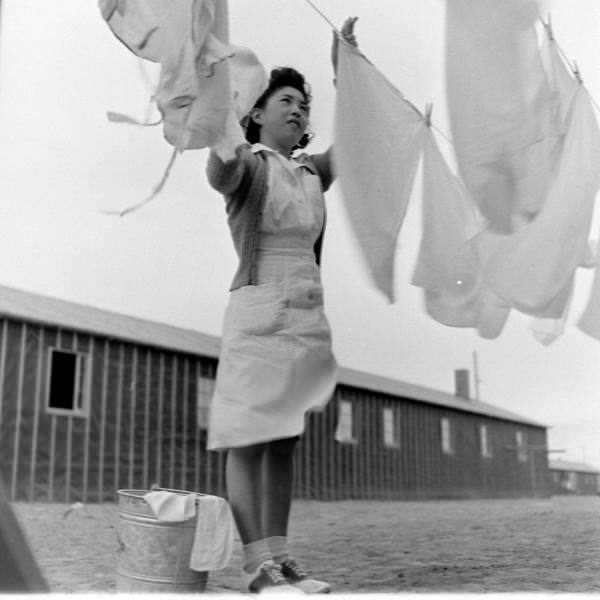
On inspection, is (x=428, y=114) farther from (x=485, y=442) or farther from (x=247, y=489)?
(x=485, y=442)

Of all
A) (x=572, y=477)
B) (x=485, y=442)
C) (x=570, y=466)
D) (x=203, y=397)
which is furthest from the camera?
(x=570, y=466)

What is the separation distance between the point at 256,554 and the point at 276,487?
0.54 ft

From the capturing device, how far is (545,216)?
2.60 m

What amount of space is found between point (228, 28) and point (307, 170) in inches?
15.8

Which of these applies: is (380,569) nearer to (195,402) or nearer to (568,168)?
(568,168)

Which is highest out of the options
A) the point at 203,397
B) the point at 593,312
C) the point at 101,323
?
the point at 101,323

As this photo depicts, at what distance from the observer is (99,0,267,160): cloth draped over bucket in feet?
5.79

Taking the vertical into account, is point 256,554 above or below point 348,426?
below

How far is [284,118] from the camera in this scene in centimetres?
212

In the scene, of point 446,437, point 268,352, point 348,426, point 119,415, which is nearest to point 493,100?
point 268,352

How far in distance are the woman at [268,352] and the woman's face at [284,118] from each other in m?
0.07

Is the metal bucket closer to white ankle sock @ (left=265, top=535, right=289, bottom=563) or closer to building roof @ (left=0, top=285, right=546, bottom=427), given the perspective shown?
white ankle sock @ (left=265, top=535, right=289, bottom=563)

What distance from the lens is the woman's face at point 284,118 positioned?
2.11m

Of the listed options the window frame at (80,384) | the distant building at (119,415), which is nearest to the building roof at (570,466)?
the distant building at (119,415)
